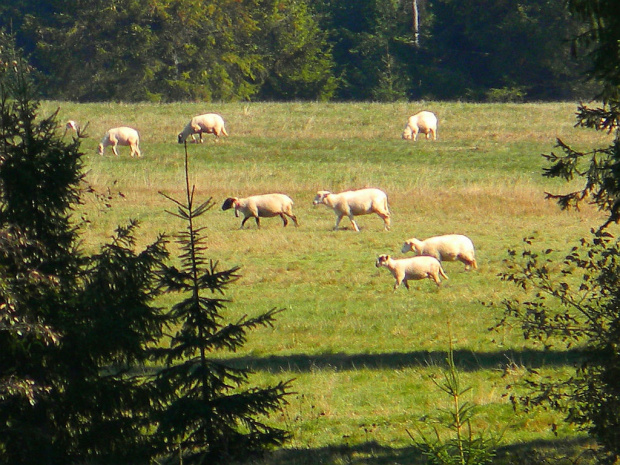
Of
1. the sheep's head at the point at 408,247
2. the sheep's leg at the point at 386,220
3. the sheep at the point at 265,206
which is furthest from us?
the sheep at the point at 265,206

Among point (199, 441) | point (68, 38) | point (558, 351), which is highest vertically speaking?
point (68, 38)

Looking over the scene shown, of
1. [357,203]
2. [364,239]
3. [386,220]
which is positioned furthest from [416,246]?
[386,220]

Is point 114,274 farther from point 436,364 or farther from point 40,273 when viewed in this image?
point 436,364

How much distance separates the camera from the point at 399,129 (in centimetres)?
4488

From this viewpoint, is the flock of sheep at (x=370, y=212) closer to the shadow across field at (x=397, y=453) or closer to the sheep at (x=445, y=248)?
the sheep at (x=445, y=248)

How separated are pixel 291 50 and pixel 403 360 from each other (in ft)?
221

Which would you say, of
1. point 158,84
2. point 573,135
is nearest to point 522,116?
point 573,135

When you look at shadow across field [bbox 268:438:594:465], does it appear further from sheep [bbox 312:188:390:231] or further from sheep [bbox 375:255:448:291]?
sheep [bbox 312:188:390:231]

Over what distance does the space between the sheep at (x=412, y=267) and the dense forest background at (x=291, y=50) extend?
5247 centimetres

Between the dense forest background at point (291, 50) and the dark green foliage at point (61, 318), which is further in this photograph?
the dense forest background at point (291, 50)

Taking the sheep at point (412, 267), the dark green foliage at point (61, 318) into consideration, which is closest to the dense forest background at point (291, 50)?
the sheep at point (412, 267)

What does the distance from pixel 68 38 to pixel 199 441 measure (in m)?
67.4

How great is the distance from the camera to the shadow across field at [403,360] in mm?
11828

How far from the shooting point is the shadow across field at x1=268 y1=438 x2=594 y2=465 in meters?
7.89
